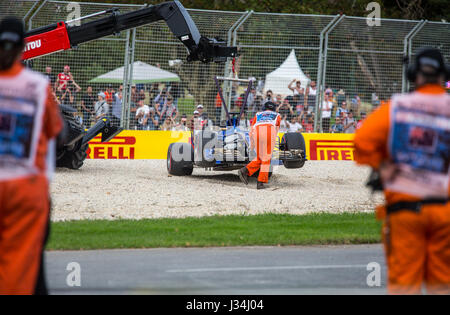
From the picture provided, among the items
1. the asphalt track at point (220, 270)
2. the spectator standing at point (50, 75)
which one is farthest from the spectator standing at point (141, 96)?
the asphalt track at point (220, 270)

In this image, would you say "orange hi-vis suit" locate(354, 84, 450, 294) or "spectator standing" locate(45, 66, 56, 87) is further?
"spectator standing" locate(45, 66, 56, 87)

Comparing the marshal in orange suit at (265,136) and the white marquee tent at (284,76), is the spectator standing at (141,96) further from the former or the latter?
the marshal in orange suit at (265,136)

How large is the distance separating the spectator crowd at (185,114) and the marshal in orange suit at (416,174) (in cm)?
1302

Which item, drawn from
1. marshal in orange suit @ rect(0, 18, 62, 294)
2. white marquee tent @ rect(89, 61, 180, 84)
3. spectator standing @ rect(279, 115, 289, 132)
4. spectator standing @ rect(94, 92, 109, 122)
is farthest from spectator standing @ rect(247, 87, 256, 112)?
marshal in orange suit @ rect(0, 18, 62, 294)

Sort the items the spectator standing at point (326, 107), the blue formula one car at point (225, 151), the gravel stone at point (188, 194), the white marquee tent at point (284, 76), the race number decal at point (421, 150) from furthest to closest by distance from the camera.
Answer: the spectator standing at point (326, 107) < the white marquee tent at point (284, 76) < the blue formula one car at point (225, 151) < the gravel stone at point (188, 194) < the race number decal at point (421, 150)

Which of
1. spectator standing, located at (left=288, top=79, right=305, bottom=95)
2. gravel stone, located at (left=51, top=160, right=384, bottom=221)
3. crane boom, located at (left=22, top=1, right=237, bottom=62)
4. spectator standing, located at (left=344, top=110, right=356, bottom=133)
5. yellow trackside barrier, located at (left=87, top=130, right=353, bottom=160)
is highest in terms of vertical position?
crane boom, located at (left=22, top=1, right=237, bottom=62)

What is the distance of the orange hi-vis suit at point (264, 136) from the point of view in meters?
15.7

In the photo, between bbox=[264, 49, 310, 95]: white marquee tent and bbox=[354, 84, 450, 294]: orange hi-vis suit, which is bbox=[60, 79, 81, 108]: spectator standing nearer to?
bbox=[264, 49, 310, 95]: white marquee tent

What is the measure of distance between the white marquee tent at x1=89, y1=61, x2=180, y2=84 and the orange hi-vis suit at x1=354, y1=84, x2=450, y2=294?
48.8ft

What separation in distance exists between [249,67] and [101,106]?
3946mm

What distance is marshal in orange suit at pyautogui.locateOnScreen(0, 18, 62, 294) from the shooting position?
178 inches

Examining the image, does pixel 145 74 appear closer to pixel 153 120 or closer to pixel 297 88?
pixel 153 120
